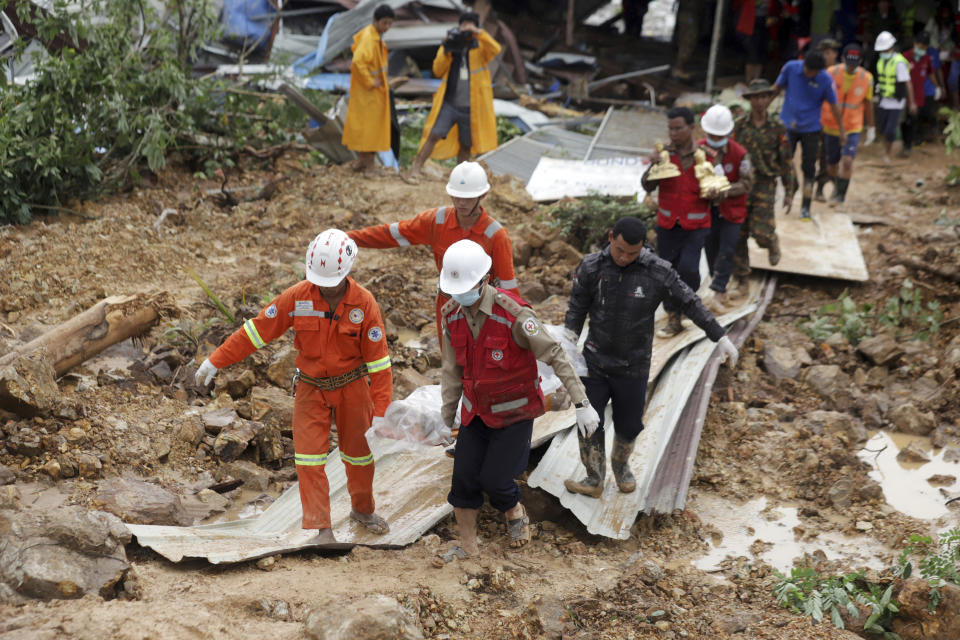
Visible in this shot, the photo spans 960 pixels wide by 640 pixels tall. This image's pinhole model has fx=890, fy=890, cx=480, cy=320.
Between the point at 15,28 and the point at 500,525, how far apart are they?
7.19m

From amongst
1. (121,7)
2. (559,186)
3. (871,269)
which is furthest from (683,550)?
(121,7)

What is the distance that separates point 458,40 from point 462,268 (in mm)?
5427

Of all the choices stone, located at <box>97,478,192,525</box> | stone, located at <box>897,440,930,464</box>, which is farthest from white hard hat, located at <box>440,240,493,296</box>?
stone, located at <box>897,440,930,464</box>

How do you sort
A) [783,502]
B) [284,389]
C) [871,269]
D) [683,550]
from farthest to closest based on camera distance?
[871,269]
[284,389]
[783,502]
[683,550]

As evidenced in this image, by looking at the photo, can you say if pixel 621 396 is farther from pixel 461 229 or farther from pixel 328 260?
pixel 328 260

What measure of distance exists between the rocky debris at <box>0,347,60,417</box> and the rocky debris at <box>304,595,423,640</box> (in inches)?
93.2

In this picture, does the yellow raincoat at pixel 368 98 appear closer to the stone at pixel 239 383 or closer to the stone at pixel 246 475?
the stone at pixel 239 383

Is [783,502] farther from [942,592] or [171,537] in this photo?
[171,537]

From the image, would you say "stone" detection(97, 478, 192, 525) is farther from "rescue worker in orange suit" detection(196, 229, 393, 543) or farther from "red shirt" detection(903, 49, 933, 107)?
"red shirt" detection(903, 49, 933, 107)

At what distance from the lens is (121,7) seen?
871 cm

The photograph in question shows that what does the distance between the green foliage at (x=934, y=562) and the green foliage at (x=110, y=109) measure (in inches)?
281

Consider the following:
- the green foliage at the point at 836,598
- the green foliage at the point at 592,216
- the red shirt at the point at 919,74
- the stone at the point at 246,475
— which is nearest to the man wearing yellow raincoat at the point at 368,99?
the green foliage at the point at 592,216

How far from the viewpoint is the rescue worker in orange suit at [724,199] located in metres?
6.30

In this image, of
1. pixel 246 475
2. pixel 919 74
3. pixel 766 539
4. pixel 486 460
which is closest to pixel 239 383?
pixel 246 475
